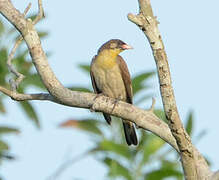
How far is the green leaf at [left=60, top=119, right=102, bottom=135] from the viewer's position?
5.95 m

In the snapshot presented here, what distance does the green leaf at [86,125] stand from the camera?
595 centimetres

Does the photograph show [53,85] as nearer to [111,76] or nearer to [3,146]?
[3,146]

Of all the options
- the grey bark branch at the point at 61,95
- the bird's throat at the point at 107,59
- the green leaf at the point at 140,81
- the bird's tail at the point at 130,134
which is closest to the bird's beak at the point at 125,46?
the bird's throat at the point at 107,59

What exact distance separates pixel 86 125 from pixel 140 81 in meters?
0.70

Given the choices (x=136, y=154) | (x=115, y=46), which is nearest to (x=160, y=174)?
(x=136, y=154)

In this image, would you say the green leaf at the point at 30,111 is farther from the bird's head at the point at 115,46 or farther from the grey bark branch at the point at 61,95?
the grey bark branch at the point at 61,95

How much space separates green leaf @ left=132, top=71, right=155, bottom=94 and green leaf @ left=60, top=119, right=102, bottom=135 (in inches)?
20.4

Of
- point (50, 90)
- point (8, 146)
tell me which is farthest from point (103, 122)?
point (50, 90)

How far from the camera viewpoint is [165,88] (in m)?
4.10

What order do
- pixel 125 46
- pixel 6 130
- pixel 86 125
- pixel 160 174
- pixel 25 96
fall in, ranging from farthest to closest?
pixel 125 46 → pixel 6 130 → pixel 86 125 → pixel 25 96 → pixel 160 174

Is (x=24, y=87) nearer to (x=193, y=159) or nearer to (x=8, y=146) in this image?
(x=8, y=146)

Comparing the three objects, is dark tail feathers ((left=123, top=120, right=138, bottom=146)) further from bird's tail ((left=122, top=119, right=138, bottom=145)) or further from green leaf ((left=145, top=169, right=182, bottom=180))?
green leaf ((left=145, top=169, right=182, bottom=180))

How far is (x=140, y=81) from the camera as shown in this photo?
6133 mm

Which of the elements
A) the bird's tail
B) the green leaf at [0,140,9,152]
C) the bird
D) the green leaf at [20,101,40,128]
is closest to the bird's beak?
the bird
